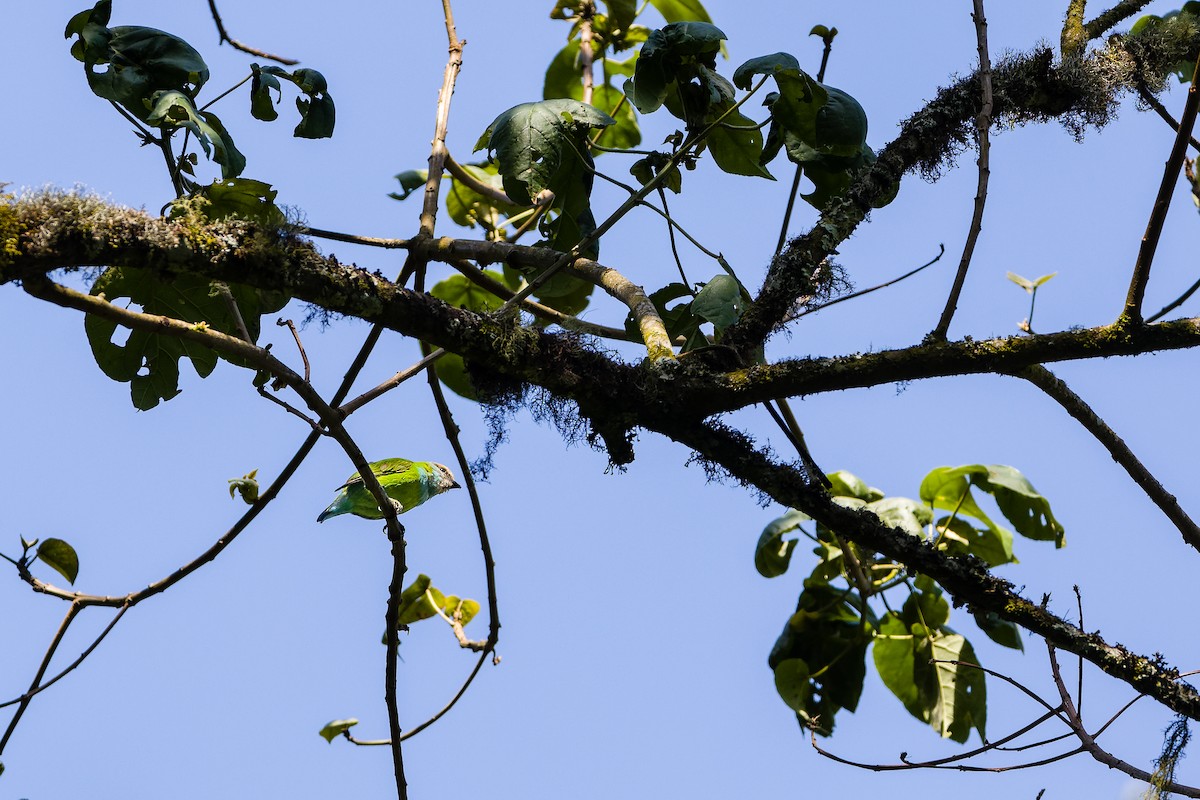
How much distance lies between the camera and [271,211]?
2.03 metres

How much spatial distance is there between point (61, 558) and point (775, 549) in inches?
81.2

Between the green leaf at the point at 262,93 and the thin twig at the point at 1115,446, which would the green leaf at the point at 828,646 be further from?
the green leaf at the point at 262,93

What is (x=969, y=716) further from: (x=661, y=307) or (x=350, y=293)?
(x=350, y=293)

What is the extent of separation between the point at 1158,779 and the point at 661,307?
1440 mm

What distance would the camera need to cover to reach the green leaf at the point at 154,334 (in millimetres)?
1953

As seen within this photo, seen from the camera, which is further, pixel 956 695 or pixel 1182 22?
pixel 956 695

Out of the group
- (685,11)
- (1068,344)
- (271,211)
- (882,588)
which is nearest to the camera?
(1068,344)

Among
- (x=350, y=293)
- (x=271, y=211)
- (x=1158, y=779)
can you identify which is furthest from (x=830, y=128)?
(x=1158, y=779)

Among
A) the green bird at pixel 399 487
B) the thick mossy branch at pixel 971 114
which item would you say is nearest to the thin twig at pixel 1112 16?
the thick mossy branch at pixel 971 114

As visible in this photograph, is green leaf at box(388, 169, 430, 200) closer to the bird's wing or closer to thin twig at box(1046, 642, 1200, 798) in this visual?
the bird's wing

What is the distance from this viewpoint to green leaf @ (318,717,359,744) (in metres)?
2.53

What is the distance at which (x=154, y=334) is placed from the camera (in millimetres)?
1882

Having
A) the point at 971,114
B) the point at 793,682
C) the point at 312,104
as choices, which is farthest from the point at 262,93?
the point at 793,682

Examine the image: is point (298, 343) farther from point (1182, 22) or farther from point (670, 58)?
point (1182, 22)
